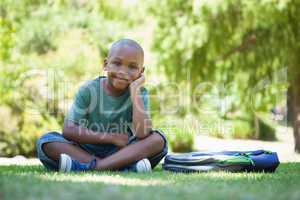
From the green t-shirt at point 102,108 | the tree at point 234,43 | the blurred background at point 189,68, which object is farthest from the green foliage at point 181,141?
the green t-shirt at point 102,108

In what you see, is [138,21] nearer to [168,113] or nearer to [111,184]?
[168,113]

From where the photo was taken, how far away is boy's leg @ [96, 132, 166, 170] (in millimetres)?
4180

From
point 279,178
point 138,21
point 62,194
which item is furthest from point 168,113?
point 62,194

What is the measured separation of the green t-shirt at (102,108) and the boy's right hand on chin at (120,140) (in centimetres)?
18

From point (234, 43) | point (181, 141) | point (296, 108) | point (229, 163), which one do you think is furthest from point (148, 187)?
point (181, 141)

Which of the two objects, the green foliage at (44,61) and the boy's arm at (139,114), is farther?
the green foliage at (44,61)

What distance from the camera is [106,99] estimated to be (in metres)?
4.56

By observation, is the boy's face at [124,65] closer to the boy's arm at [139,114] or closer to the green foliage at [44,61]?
the boy's arm at [139,114]

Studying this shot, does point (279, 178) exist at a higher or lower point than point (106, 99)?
lower

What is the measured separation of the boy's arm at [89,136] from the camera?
4262 millimetres

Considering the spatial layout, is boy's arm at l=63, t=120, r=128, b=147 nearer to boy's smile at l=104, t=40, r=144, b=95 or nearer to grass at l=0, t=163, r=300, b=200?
boy's smile at l=104, t=40, r=144, b=95

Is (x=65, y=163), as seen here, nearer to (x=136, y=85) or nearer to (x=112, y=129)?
(x=112, y=129)

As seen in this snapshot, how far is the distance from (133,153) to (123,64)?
30.7 inches

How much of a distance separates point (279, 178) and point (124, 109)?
1525mm
